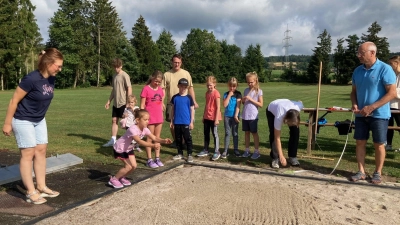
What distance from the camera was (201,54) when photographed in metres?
80.6

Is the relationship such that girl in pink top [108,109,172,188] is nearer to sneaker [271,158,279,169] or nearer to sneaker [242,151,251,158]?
sneaker [271,158,279,169]

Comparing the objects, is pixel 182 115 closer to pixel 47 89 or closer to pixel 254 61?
pixel 47 89

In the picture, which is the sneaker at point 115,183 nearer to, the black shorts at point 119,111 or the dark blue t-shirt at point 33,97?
the dark blue t-shirt at point 33,97

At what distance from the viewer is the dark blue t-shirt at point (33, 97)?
4.22 m

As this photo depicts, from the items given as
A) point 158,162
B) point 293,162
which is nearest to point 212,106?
point 158,162

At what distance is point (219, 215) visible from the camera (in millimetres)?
3967

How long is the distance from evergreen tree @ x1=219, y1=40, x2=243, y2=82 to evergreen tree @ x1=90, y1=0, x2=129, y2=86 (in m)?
27.5

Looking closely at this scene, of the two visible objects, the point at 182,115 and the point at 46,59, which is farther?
the point at 182,115

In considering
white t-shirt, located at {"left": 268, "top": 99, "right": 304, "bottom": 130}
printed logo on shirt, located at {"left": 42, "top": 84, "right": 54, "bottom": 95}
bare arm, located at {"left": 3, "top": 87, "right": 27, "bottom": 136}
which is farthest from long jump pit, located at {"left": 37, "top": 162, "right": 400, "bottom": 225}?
printed logo on shirt, located at {"left": 42, "top": 84, "right": 54, "bottom": 95}

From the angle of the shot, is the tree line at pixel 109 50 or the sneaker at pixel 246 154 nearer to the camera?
the sneaker at pixel 246 154

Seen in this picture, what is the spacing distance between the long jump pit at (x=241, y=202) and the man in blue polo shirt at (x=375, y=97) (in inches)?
23.0

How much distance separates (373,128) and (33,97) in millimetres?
4869

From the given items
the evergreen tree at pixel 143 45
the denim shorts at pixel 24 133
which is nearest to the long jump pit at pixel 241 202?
the denim shorts at pixel 24 133

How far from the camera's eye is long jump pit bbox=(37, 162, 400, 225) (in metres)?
3.88
